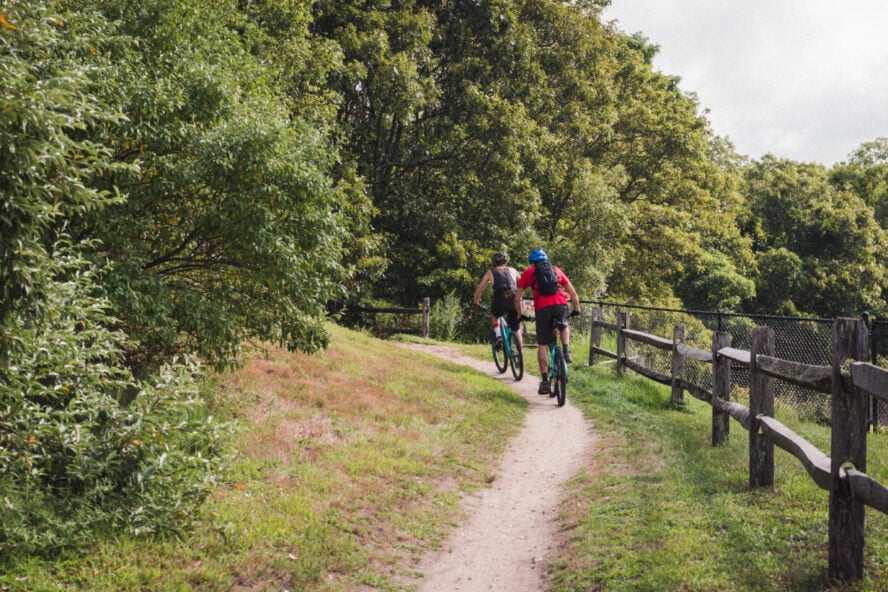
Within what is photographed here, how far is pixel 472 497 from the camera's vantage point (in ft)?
22.5

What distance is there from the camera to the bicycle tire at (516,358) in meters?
12.7

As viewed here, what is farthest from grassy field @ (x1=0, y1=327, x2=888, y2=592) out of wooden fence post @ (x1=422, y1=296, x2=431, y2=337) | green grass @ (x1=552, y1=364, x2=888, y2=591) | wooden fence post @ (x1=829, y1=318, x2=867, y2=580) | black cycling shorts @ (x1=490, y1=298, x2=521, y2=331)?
wooden fence post @ (x1=422, y1=296, x2=431, y2=337)

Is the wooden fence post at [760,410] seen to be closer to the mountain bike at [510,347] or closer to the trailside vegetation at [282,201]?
the trailside vegetation at [282,201]

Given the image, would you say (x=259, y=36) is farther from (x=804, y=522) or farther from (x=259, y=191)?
(x=804, y=522)

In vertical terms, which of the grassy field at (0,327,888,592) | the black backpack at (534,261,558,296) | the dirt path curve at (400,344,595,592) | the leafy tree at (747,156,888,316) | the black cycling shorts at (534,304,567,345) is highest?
the leafy tree at (747,156,888,316)

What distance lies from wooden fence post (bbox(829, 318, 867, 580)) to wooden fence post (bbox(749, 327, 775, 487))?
1.62 metres

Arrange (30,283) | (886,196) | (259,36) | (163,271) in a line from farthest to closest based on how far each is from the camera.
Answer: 1. (886,196)
2. (259,36)
3. (163,271)
4. (30,283)

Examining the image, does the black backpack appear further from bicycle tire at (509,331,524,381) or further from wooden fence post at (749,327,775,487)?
wooden fence post at (749,327,775,487)

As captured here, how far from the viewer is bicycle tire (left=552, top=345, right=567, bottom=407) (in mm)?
10531

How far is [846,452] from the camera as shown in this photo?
4.23 meters

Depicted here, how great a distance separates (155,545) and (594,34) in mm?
25085

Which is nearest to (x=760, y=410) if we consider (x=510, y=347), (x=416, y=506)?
(x=416, y=506)

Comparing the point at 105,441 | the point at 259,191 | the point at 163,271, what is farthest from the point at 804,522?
the point at 163,271

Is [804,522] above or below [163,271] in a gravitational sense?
below
